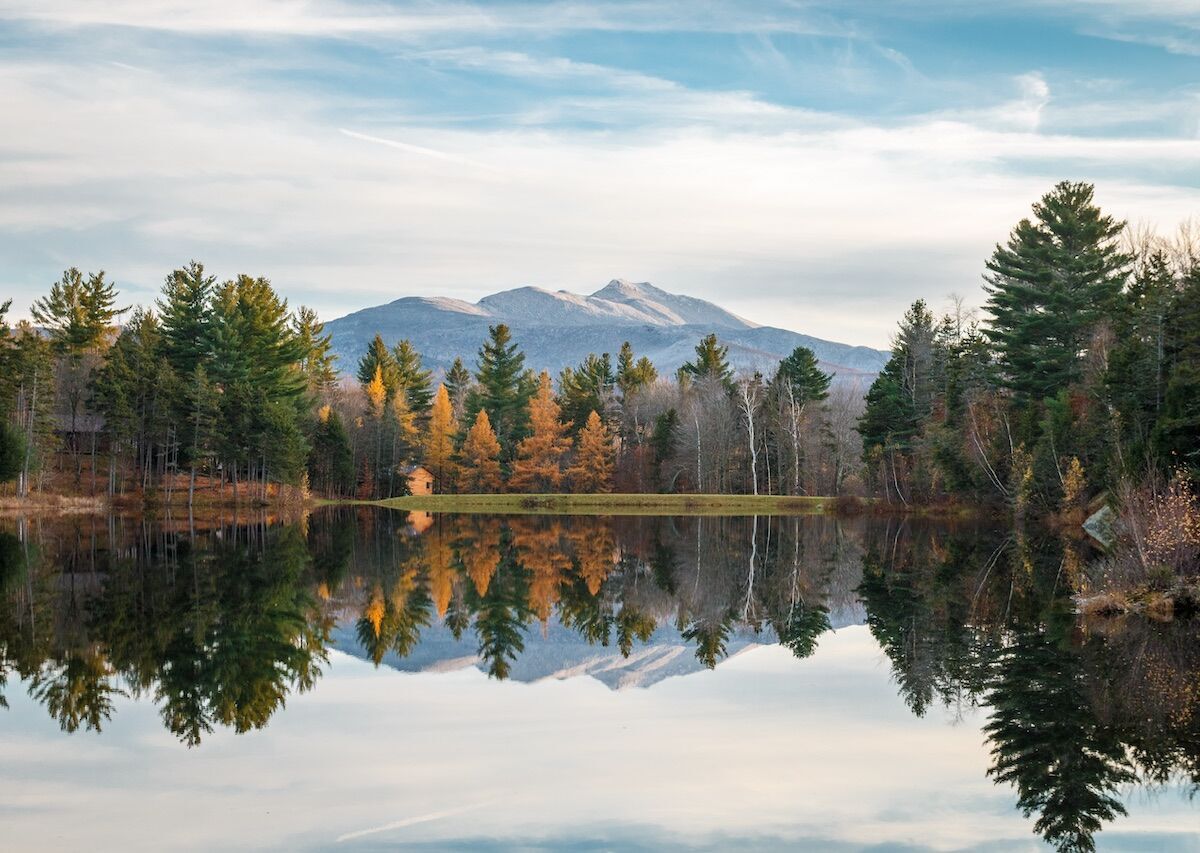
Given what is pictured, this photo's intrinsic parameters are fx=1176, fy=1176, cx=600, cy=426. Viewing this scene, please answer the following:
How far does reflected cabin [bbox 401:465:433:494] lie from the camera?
107 m

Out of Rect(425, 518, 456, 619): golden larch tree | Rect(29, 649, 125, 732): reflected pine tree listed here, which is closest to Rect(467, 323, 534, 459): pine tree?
Rect(425, 518, 456, 619): golden larch tree

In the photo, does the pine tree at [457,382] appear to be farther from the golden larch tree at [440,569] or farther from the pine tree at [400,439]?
the golden larch tree at [440,569]

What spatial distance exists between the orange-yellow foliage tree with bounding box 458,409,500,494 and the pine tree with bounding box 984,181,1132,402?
146 feet

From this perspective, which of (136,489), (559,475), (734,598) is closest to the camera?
(734,598)

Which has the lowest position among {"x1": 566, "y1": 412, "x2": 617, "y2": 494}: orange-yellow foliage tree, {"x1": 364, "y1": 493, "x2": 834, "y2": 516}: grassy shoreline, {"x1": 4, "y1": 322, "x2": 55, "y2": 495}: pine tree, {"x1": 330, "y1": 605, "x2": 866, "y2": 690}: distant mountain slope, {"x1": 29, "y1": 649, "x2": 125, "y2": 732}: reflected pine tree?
{"x1": 364, "y1": 493, "x2": 834, "y2": 516}: grassy shoreline

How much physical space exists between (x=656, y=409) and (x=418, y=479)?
903 inches

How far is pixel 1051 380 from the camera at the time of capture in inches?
2429

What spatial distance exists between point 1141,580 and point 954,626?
403cm

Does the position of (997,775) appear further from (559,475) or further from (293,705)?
(559,475)

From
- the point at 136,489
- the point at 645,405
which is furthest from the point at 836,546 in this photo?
the point at 645,405

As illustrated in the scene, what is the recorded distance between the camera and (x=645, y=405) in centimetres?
11006

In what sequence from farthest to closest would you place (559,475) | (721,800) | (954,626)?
(559,475), (954,626), (721,800)

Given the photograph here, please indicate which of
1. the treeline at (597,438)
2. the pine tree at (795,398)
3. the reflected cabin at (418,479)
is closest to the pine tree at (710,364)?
the treeline at (597,438)

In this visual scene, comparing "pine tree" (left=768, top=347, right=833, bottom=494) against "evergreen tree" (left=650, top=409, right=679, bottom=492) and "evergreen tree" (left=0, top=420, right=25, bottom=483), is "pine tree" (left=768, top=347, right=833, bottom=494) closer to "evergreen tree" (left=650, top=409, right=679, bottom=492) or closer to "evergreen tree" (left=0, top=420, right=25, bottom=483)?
"evergreen tree" (left=650, top=409, right=679, bottom=492)
